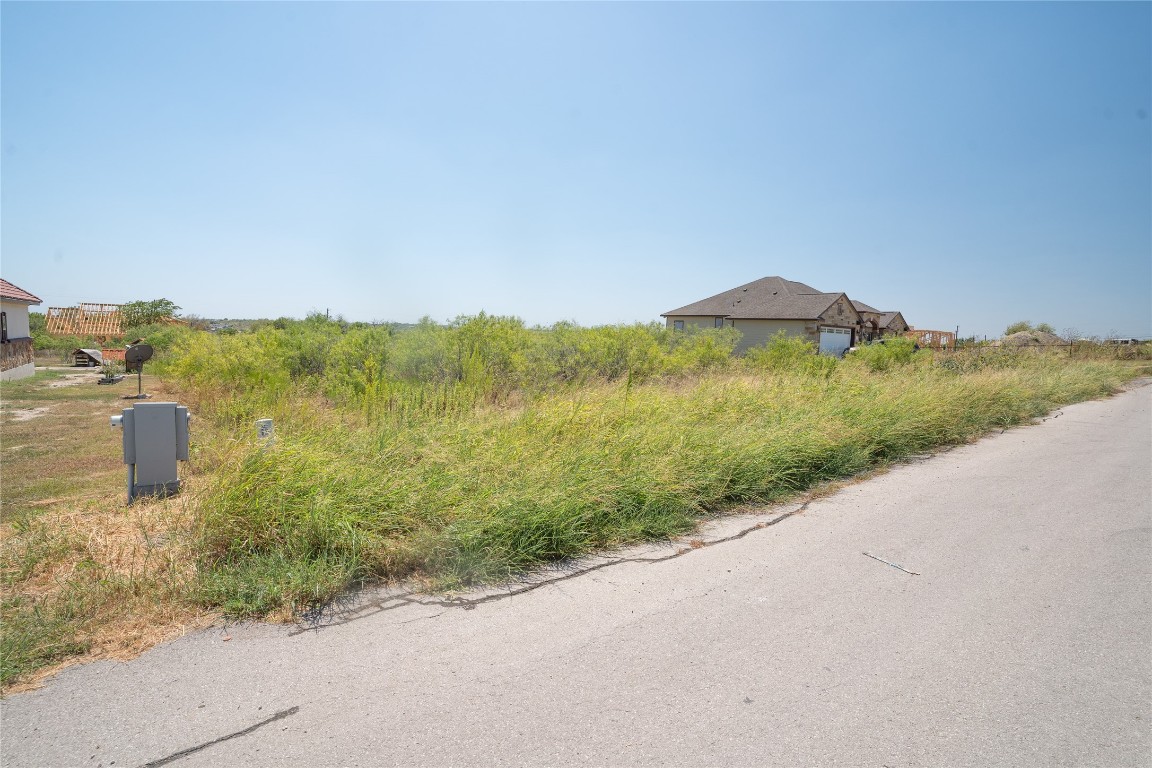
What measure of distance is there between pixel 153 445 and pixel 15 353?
19.4 meters

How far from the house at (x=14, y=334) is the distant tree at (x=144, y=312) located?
12.5 metres

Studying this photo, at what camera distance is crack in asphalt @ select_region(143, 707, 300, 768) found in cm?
231

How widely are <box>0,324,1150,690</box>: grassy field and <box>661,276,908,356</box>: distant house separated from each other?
29.5 m

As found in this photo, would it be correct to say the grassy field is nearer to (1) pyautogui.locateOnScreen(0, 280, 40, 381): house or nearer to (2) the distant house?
(1) pyautogui.locateOnScreen(0, 280, 40, 381): house

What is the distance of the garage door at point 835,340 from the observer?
4031cm

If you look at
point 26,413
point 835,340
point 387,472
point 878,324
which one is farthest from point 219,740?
point 878,324

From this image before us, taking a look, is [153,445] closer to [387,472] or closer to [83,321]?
[387,472]

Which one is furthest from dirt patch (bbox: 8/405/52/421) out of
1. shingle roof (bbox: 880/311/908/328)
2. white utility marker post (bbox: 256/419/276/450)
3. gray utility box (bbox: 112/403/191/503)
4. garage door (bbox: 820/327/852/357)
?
shingle roof (bbox: 880/311/908/328)

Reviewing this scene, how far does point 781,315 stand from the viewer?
41500 millimetres

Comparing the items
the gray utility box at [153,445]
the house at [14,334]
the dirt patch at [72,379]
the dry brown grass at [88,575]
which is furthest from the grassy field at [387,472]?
the house at [14,334]

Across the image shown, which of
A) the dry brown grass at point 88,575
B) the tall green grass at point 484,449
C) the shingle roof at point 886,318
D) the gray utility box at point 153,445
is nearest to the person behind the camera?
the dry brown grass at point 88,575

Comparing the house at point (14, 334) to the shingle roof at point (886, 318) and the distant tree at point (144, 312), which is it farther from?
the shingle roof at point (886, 318)

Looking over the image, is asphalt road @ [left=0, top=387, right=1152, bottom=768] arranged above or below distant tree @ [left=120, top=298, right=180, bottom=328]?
below

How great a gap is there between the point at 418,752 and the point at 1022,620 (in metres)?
3.61
